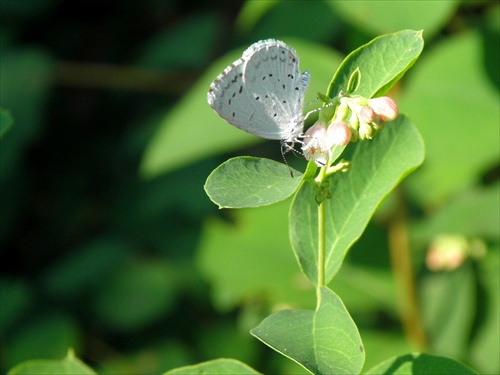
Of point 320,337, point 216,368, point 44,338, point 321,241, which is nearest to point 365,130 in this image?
point 321,241

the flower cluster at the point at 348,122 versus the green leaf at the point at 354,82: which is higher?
the green leaf at the point at 354,82

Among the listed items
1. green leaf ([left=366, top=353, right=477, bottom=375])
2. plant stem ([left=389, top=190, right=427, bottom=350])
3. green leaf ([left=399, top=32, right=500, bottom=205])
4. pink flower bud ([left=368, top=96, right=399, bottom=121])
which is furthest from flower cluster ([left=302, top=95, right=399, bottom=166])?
plant stem ([left=389, top=190, right=427, bottom=350])

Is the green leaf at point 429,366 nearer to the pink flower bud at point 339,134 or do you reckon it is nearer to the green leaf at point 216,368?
the green leaf at point 216,368

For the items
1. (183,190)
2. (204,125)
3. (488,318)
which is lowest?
(183,190)

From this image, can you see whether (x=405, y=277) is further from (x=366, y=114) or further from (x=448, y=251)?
(x=366, y=114)

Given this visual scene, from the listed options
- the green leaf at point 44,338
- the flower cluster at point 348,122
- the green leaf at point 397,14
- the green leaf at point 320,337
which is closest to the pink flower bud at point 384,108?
the flower cluster at point 348,122

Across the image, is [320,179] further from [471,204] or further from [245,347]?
[245,347]

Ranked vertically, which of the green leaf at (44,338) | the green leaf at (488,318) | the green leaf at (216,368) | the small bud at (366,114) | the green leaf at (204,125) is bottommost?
the green leaf at (44,338)

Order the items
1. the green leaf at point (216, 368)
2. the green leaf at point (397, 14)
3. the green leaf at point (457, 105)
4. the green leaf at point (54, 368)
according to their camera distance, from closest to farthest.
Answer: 1. the green leaf at point (216, 368)
2. the green leaf at point (54, 368)
3. the green leaf at point (397, 14)
4. the green leaf at point (457, 105)

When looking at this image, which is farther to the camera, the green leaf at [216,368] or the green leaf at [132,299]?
the green leaf at [132,299]
